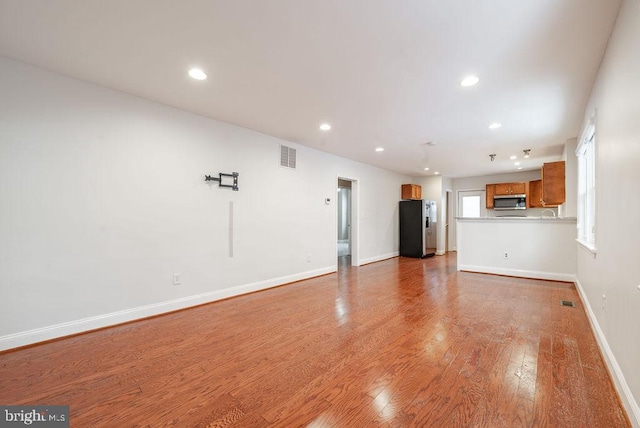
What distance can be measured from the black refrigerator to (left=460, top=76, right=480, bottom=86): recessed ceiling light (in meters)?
5.19

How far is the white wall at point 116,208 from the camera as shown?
2393 millimetres

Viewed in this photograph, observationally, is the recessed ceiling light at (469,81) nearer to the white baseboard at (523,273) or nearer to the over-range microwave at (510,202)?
the white baseboard at (523,273)

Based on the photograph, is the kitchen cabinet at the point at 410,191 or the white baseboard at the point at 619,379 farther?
the kitchen cabinet at the point at 410,191

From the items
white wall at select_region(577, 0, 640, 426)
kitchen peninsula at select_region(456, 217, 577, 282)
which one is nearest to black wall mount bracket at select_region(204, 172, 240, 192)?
white wall at select_region(577, 0, 640, 426)

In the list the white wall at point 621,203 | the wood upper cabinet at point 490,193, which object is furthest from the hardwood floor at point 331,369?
the wood upper cabinet at point 490,193

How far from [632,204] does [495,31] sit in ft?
4.62

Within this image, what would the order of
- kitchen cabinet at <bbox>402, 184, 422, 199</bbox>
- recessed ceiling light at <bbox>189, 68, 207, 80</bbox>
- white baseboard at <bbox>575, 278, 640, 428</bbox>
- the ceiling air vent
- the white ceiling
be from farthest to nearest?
kitchen cabinet at <bbox>402, 184, 422, 199</bbox>
the ceiling air vent
recessed ceiling light at <bbox>189, 68, 207, 80</bbox>
the white ceiling
white baseboard at <bbox>575, 278, 640, 428</bbox>

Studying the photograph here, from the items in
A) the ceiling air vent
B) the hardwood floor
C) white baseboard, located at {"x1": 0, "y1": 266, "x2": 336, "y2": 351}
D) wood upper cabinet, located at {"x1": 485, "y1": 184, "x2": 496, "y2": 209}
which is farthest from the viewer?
wood upper cabinet, located at {"x1": 485, "y1": 184, "x2": 496, "y2": 209}

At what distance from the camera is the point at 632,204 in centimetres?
153

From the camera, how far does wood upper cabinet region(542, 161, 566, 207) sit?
4.78 m

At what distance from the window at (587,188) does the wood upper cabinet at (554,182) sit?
791 mm

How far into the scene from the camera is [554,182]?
4.84 m

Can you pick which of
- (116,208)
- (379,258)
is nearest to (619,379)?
(116,208)

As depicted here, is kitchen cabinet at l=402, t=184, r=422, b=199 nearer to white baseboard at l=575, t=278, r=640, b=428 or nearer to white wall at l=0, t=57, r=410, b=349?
white wall at l=0, t=57, r=410, b=349
